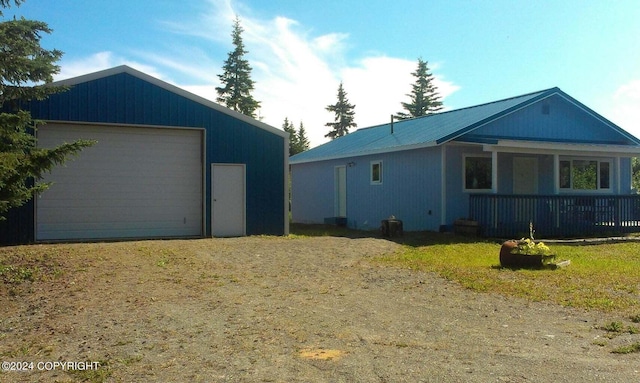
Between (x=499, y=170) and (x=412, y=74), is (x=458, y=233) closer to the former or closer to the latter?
(x=499, y=170)

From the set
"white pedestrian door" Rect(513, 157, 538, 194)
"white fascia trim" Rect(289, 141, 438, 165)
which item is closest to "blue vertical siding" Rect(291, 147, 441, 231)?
→ "white fascia trim" Rect(289, 141, 438, 165)

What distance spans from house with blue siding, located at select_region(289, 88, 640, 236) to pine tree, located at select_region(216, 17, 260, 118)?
21.9 metres

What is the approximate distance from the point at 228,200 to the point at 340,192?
7252mm

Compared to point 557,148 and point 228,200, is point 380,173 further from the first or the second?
point 228,200

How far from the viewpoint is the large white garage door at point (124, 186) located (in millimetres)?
13906

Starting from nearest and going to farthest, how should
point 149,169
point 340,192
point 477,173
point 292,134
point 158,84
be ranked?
point 158,84, point 149,169, point 477,173, point 340,192, point 292,134

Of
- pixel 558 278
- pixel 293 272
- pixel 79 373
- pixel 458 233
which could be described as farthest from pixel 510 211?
pixel 79 373

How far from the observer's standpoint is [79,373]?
182 inches

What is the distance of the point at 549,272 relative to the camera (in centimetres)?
958

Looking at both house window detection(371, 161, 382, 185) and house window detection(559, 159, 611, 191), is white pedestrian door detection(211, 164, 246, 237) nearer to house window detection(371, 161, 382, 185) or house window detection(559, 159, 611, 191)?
house window detection(371, 161, 382, 185)

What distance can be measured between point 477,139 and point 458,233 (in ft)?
8.94

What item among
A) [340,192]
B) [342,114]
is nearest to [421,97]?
[342,114]

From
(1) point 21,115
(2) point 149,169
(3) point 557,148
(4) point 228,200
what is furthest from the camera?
(3) point 557,148

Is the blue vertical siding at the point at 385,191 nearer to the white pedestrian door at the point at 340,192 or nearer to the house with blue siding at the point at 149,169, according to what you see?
the white pedestrian door at the point at 340,192
